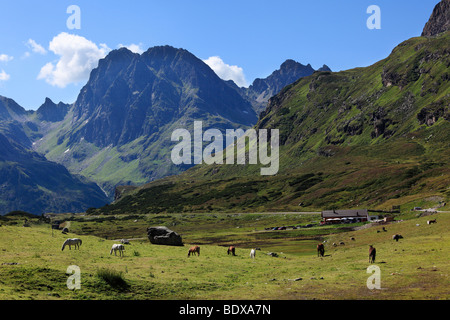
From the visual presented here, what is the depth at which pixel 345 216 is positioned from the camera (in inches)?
6540

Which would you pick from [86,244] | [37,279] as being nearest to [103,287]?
[37,279]

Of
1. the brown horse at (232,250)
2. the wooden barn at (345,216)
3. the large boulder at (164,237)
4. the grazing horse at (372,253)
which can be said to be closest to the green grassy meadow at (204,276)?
the grazing horse at (372,253)

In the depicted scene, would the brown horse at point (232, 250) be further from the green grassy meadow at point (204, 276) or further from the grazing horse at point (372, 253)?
the grazing horse at point (372, 253)

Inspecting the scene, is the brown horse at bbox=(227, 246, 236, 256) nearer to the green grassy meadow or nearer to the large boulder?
the green grassy meadow

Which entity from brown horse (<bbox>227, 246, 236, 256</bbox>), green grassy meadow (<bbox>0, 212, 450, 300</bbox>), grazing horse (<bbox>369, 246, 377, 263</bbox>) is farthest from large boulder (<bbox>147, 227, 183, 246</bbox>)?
grazing horse (<bbox>369, 246, 377, 263</bbox>)

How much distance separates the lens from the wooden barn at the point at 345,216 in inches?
6294

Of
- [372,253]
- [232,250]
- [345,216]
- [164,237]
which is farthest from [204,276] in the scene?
[345,216]

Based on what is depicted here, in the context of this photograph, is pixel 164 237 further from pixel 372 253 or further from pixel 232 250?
pixel 372 253

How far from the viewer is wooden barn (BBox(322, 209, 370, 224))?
525 feet

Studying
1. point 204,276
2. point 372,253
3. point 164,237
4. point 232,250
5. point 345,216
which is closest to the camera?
point 204,276
